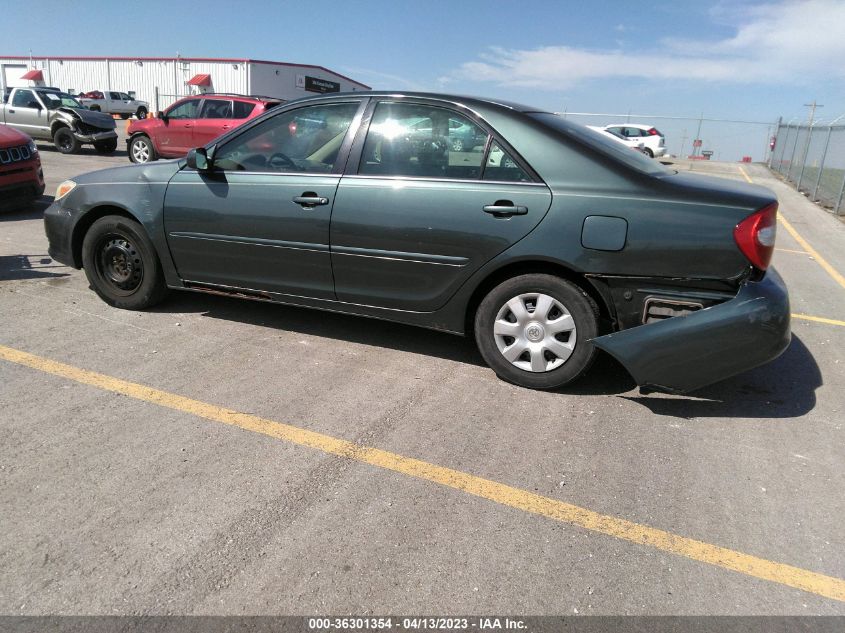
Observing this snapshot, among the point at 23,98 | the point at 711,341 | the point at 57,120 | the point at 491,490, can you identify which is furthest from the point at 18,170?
the point at 23,98

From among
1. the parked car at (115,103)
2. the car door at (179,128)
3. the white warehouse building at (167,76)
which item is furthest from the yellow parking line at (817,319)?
the white warehouse building at (167,76)

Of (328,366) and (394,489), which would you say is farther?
(328,366)

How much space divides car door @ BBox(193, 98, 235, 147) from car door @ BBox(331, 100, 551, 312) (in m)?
11.7

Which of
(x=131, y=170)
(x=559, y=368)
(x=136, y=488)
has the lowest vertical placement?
(x=136, y=488)

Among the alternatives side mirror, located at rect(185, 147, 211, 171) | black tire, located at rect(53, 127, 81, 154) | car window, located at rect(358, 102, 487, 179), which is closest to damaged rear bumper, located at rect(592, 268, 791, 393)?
car window, located at rect(358, 102, 487, 179)

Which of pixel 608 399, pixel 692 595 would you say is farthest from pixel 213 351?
pixel 692 595

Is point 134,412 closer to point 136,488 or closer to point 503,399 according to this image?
point 136,488

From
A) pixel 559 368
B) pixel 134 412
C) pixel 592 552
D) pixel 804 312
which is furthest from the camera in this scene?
pixel 804 312

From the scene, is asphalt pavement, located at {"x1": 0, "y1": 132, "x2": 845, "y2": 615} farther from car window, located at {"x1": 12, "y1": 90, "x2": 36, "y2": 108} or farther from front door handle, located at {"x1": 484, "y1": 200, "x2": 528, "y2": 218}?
car window, located at {"x1": 12, "y1": 90, "x2": 36, "y2": 108}

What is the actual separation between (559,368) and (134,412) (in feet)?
7.93

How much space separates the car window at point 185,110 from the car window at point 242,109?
100cm

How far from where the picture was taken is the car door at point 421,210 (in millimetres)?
3670

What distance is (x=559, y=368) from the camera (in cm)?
373

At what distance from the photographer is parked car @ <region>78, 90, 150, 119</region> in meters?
39.8
